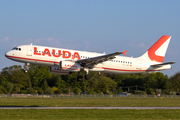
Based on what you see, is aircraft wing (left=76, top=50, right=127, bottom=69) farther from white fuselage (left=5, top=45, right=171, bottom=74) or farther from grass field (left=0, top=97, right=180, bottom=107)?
grass field (left=0, top=97, right=180, bottom=107)

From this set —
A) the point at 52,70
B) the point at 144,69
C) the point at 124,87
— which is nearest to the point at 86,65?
the point at 52,70

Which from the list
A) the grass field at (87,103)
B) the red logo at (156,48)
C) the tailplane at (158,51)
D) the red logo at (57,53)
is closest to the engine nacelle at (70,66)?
the red logo at (57,53)

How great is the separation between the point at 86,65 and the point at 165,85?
93187 mm

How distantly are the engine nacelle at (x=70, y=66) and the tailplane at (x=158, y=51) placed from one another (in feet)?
47.0

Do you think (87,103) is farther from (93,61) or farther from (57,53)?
(57,53)

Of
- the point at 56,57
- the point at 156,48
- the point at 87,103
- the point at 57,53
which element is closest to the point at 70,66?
the point at 56,57

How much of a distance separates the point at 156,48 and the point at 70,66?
19.0 metres

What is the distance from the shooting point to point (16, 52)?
148ft

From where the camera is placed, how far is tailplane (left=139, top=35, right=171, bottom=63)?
54.5 metres

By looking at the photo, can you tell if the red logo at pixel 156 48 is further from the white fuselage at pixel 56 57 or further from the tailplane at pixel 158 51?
the white fuselage at pixel 56 57

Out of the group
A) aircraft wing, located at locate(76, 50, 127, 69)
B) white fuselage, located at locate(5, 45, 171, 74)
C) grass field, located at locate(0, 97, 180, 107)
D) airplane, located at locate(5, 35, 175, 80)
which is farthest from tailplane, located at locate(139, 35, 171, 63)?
aircraft wing, located at locate(76, 50, 127, 69)

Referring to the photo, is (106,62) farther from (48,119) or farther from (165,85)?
(165,85)

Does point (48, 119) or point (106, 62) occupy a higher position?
point (106, 62)

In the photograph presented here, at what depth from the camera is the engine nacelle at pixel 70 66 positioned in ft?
148
